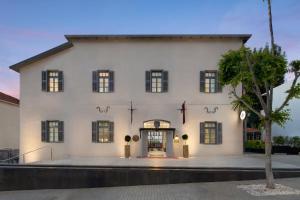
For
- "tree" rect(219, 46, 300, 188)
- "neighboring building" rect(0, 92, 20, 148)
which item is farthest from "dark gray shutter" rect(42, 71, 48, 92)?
"tree" rect(219, 46, 300, 188)

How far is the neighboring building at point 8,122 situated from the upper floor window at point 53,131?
440 inches

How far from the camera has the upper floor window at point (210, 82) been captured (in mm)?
23500

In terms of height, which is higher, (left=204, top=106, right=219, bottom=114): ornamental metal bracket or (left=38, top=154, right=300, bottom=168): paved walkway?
(left=204, top=106, right=219, bottom=114): ornamental metal bracket

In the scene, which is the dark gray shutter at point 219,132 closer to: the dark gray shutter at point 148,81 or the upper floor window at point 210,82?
the upper floor window at point 210,82

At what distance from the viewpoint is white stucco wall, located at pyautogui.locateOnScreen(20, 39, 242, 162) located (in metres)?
23.5

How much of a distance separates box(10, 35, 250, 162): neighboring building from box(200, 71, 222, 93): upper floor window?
58 millimetres

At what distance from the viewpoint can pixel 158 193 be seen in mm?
13688

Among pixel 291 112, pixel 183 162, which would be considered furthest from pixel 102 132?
pixel 291 112

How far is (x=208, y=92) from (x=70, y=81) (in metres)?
8.06

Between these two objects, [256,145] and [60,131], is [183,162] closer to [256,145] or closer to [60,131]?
[60,131]

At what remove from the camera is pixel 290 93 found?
13.5 meters

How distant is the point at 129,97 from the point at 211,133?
17.0 ft

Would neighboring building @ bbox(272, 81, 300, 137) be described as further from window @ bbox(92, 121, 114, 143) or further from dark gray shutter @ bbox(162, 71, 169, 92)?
window @ bbox(92, 121, 114, 143)

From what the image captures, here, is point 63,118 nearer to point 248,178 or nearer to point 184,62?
point 184,62
